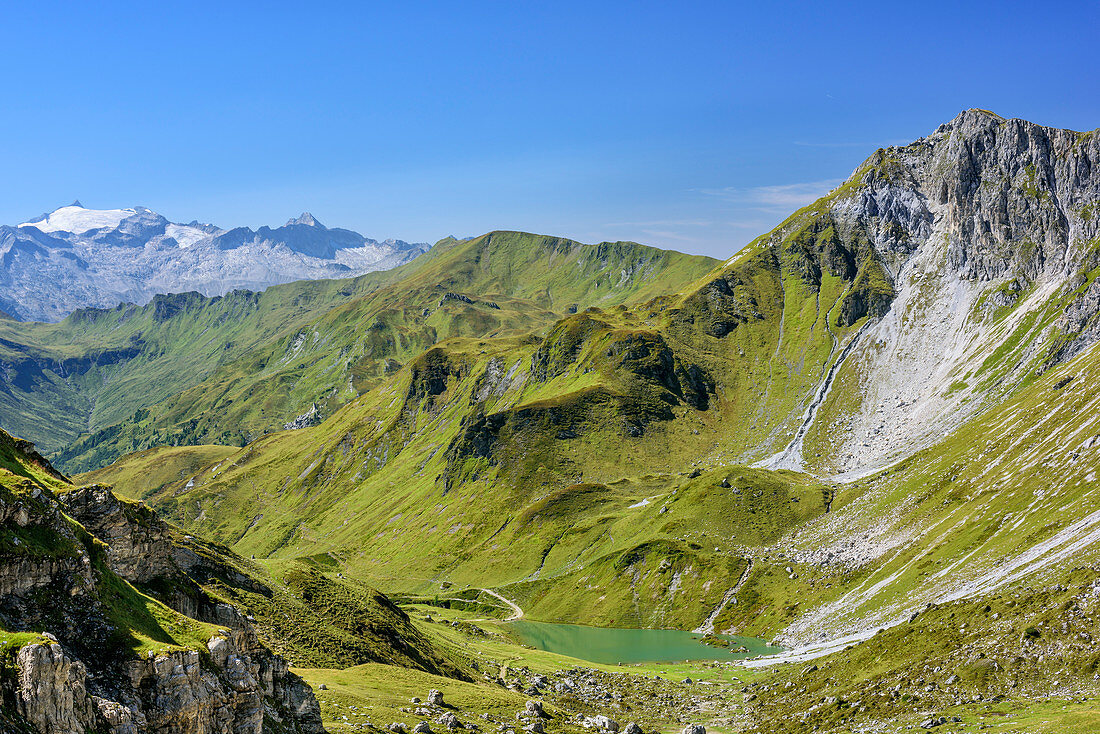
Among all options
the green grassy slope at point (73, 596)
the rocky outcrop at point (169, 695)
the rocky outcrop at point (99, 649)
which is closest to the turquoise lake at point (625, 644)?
the rocky outcrop at point (169, 695)

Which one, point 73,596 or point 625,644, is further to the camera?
point 625,644

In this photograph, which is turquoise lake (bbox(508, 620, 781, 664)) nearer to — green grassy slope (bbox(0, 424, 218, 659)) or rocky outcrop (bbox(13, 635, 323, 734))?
rocky outcrop (bbox(13, 635, 323, 734))

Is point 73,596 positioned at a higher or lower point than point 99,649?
higher

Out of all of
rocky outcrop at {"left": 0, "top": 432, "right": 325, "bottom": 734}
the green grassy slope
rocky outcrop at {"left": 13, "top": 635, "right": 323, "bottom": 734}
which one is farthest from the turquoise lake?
the green grassy slope

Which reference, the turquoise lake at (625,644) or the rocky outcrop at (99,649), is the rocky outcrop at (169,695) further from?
the turquoise lake at (625,644)

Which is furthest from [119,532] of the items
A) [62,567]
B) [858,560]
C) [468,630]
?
[858,560]

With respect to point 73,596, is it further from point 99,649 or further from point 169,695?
point 169,695

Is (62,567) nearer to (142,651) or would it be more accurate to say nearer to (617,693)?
(142,651)

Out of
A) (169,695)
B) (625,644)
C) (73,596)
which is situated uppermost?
(73,596)

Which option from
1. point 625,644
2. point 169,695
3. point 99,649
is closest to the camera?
point 99,649

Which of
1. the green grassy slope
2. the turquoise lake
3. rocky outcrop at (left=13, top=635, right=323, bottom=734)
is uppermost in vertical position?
the green grassy slope

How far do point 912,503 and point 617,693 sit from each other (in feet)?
335

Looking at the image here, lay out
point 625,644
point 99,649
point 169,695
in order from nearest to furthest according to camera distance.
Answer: point 99,649 → point 169,695 → point 625,644

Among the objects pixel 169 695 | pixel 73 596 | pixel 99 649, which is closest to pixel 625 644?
pixel 169 695
